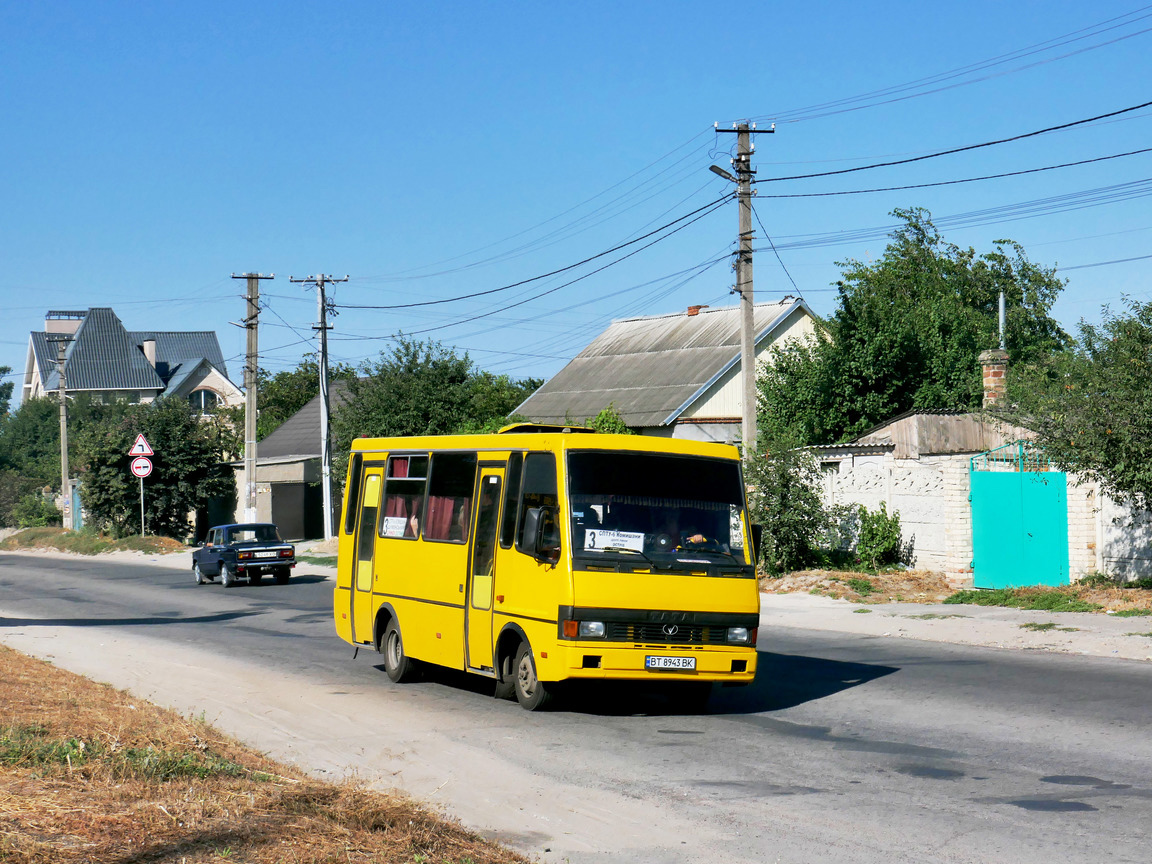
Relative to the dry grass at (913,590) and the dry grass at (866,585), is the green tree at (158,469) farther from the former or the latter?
the dry grass at (866,585)

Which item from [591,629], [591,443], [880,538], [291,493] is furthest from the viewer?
[291,493]

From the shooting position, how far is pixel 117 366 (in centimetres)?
10031

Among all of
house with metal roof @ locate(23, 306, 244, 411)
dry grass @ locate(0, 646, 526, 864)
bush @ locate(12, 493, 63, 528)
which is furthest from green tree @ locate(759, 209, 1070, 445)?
house with metal roof @ locate(23, 306, 244, 411)

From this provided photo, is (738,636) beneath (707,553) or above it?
beneath

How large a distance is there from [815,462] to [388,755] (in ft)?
59.6

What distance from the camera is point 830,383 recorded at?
35719 mm

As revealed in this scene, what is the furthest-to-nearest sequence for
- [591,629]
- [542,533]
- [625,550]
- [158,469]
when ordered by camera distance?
[158,469]
[542,533]
[625,550]
[591,629]

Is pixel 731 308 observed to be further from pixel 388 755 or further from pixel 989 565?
pixel 388 755

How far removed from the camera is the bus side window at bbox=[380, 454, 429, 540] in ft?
45.0

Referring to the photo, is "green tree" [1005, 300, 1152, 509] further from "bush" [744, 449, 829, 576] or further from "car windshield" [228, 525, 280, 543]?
"car windshield" [228, 525, 280, 543]

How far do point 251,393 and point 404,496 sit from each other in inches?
1181

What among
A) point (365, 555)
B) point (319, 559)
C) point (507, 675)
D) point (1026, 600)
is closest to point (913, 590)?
point (1026, 600)

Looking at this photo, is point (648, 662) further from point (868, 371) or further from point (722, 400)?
point (722, 400)

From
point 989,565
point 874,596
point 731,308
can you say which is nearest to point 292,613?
point 874,596
